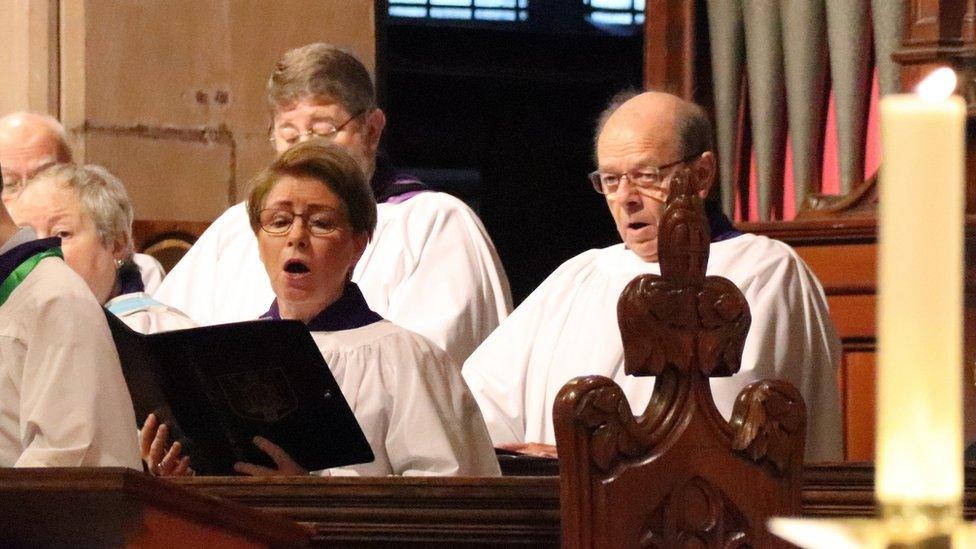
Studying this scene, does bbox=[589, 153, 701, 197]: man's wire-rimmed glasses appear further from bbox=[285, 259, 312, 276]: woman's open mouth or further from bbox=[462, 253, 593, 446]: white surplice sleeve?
bbox=[285, 259, 312, 276]: woman's open mouth

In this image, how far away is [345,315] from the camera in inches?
139

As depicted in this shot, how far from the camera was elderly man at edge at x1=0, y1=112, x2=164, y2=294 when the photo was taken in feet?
17.6

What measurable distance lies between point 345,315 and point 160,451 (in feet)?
1.87

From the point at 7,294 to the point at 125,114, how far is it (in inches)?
169

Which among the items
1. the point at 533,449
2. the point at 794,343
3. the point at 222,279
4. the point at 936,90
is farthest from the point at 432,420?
the point at 936,90

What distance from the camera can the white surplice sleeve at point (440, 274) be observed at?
4914 mm

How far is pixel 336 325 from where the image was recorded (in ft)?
11.6

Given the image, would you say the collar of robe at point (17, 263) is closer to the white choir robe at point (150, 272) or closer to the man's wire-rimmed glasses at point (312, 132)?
the man's wire-rimmed glasses at point (312, 132)

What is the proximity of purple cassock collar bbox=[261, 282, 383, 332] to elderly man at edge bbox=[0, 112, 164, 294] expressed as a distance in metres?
1.91

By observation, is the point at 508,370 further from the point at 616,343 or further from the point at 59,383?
the point at 59,383

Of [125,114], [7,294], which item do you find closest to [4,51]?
[125,114]

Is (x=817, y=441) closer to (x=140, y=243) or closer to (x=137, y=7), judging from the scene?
(x=140, y=243)

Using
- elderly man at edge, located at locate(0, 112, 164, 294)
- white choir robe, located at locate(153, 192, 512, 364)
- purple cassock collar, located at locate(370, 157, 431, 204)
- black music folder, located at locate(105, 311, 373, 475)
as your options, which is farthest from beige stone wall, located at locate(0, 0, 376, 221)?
black music folder, located at locate(105, 311, 373, 475)

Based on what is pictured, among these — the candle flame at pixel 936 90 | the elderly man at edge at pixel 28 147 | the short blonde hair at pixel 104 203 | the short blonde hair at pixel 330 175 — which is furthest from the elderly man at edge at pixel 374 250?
the candle flame at pixel 936 90
